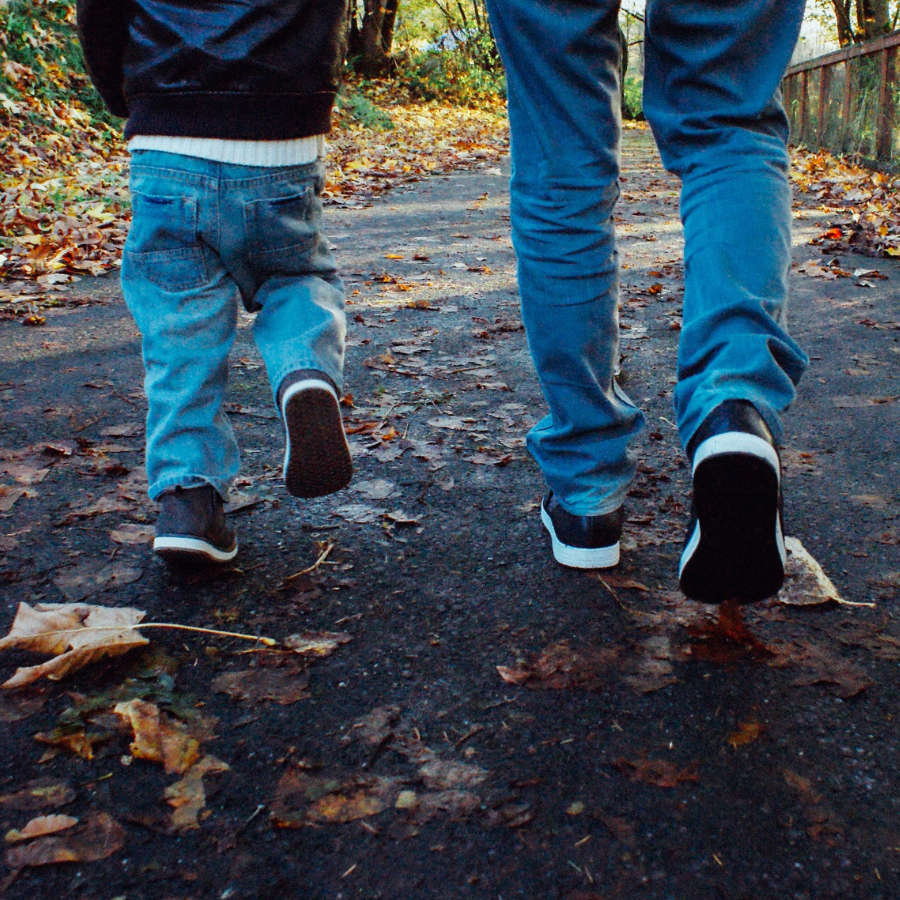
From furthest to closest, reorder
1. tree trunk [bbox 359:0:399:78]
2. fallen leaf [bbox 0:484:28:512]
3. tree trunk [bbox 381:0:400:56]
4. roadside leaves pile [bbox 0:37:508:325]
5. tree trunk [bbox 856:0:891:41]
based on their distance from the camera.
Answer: tree trunk [bbox 381:0:400:56]
tree trunk [bbox 359:0:399:78]
tree trunk [bbox 856:0:891:41]
roadside leaves pile [bbox 0:37:508:325]
fallen leaf [bbox 0:484:28:512]

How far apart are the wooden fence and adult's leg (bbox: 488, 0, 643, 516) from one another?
9141 millimetres

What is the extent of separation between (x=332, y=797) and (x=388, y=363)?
2.55 m

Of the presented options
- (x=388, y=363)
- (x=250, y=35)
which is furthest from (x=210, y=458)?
(x=388, y=363)

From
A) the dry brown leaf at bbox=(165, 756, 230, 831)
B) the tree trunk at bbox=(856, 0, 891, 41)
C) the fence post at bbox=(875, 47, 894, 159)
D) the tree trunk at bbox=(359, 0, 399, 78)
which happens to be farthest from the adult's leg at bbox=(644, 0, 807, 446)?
the tree trunk at bbox=(359, 0, 399, 78)

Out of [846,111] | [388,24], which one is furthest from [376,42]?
[846,111]

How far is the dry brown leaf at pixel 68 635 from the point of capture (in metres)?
1.61

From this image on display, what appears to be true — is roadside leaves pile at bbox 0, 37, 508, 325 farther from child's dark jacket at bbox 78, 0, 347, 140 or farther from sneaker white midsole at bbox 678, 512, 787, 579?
sneaker white midsole at bbox 678, 512, 787, 579

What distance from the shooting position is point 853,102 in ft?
36.5

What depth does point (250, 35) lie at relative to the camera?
1.77 meters

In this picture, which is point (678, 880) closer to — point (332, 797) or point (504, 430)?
point (332, 797)

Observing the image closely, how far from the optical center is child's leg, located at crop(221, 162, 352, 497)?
183 centimetres

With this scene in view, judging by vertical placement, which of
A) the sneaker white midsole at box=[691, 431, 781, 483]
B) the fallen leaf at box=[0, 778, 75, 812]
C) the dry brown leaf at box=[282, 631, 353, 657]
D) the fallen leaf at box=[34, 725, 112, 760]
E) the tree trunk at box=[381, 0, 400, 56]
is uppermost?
the tree trunk at box=[381, 0, 400, 56]

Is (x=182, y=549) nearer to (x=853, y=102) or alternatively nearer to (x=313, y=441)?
(x=313, y=441)

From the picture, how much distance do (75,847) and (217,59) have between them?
1.47 metres
